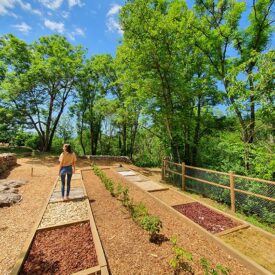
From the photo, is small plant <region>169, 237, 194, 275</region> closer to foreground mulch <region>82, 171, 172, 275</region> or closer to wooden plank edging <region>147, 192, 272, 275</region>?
foreground mulch <region>82, 171, 172, 275</region>

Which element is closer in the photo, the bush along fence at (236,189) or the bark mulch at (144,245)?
the bark mulch at (144,245)

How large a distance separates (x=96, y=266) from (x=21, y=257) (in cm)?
121

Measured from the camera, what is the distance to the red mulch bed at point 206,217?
158 inches

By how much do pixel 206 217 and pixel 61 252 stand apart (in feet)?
11.5

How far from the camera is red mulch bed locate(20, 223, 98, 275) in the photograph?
2.53m

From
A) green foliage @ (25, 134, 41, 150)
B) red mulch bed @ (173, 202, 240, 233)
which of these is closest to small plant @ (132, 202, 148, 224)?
red mulch bed @ (173, 202, 240, 233)

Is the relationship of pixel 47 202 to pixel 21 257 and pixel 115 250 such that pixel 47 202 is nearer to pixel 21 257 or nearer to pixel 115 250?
pixel 21 257

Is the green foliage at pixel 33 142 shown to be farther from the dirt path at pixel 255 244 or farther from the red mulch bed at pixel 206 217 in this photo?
the dirt path at pixel 255 244

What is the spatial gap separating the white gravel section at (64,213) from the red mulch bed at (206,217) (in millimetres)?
2729

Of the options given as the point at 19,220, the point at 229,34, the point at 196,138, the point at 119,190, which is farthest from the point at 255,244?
the point at 229,34

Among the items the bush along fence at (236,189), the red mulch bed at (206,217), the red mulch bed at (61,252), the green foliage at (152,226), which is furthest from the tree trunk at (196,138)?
the red mulch bed at (61,252)

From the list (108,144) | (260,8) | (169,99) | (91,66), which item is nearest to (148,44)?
(169,99)

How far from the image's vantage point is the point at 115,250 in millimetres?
2977

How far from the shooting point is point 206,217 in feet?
14.8
